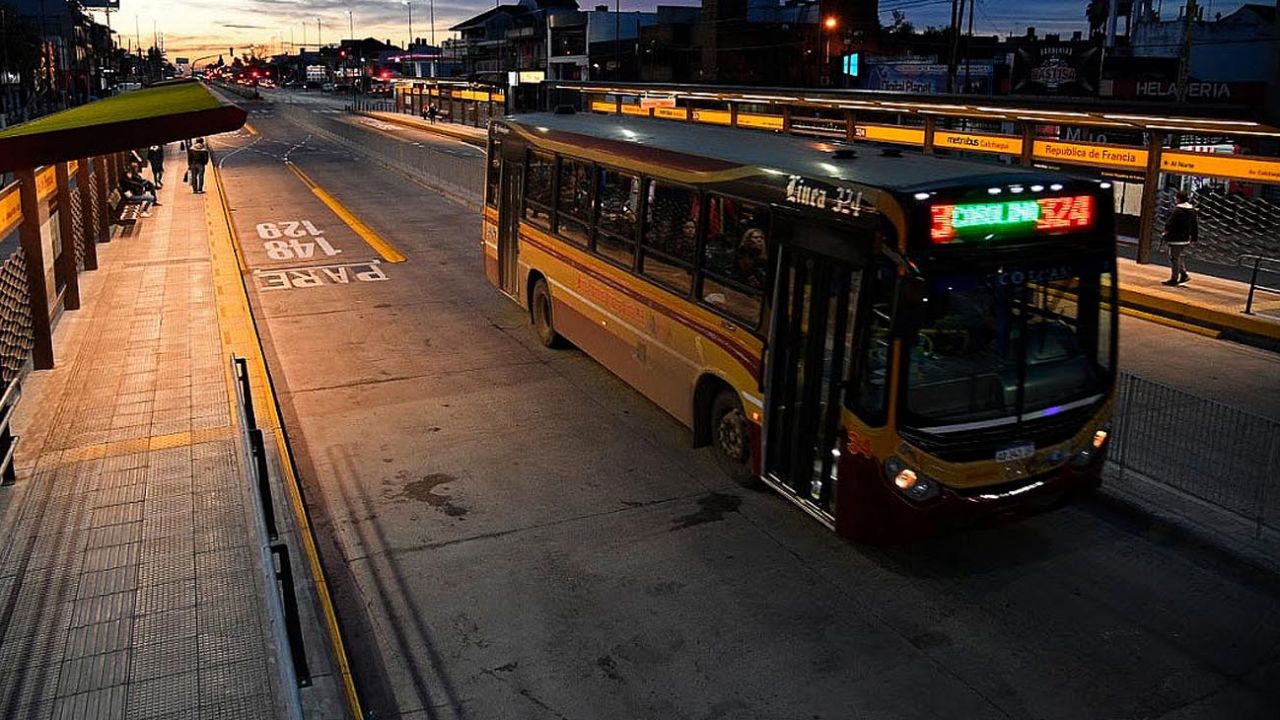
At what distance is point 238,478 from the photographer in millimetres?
9648

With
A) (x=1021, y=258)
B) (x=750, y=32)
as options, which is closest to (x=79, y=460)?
(x=1021, y=258)

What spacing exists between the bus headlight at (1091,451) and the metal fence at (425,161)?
25.6 m

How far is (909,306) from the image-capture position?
22.9ft

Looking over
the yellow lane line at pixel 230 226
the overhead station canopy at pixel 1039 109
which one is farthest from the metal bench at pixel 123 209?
the overhead station canopy at pixel 1039 109

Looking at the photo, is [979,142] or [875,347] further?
[979,142]

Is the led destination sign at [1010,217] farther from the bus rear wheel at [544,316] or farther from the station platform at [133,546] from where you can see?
the bus rear wheel at [544,316]

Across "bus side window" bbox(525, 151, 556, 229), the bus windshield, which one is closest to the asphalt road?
the bus windshield

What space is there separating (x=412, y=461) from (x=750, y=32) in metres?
76.4

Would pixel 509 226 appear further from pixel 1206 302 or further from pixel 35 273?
pixel 1206 302

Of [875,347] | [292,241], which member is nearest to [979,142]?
[292,241]

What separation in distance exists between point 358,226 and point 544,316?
1450 centimetres

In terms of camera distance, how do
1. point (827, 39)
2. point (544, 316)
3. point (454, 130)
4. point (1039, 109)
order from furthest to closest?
point (827, 39)
point (454, 130)
point (1039, 109)
point (544, 316)

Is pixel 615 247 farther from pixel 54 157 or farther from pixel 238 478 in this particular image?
pixel 54 157

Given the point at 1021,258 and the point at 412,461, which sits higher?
the point at 1021,258
